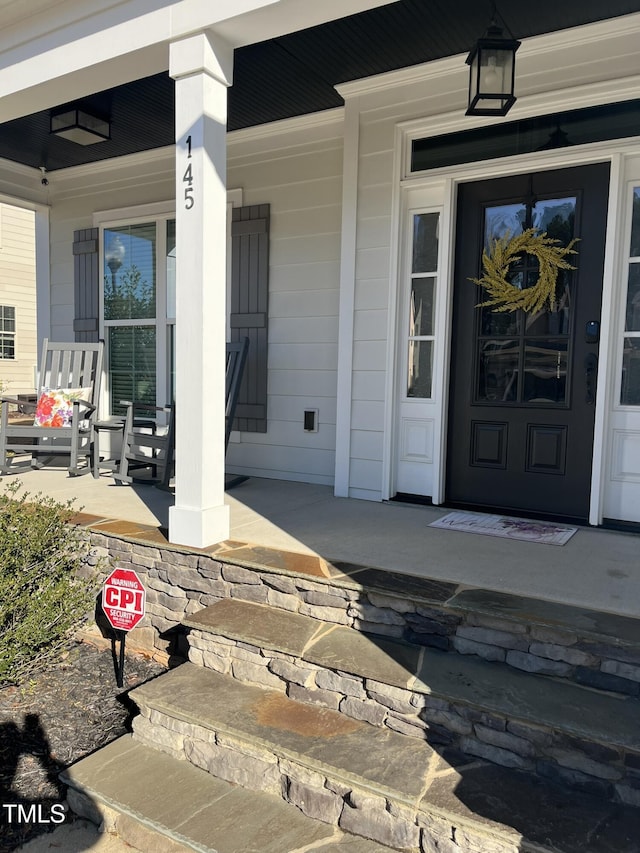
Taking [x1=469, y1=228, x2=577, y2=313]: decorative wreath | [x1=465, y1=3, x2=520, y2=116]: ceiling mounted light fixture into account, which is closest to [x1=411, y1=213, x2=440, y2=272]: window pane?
[x1=469, y1=228, x2=577, y2=313]: decorative wreath

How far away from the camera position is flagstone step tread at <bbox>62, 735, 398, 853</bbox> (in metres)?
1.59

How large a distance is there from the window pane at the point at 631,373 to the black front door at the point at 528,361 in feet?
0.47

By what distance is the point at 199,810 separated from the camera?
5.62 feet

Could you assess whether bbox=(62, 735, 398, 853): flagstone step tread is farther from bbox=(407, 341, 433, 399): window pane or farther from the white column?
bbox=(407, 341, 433, 399): window pane

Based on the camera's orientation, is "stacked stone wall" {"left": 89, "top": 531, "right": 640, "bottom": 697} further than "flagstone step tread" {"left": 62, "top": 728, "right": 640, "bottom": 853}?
Yes

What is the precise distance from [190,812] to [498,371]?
2639mm

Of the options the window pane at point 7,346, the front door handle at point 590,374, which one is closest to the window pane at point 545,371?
the front door handle at point 590,374

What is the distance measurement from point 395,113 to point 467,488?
2251 millimetres

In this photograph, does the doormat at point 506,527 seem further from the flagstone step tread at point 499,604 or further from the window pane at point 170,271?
the window pane at point 170,271

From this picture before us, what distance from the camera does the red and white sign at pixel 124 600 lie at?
238 cm

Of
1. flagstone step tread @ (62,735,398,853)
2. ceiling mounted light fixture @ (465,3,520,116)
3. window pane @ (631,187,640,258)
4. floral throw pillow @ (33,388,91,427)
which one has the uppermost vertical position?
ceiling mounted light fixture @ (465,3,520,116)

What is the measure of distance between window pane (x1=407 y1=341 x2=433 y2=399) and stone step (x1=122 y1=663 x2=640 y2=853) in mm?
2095

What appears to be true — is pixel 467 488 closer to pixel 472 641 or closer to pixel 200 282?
pixel 472 641

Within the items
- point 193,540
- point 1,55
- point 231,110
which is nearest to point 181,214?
Result: point 193,540
